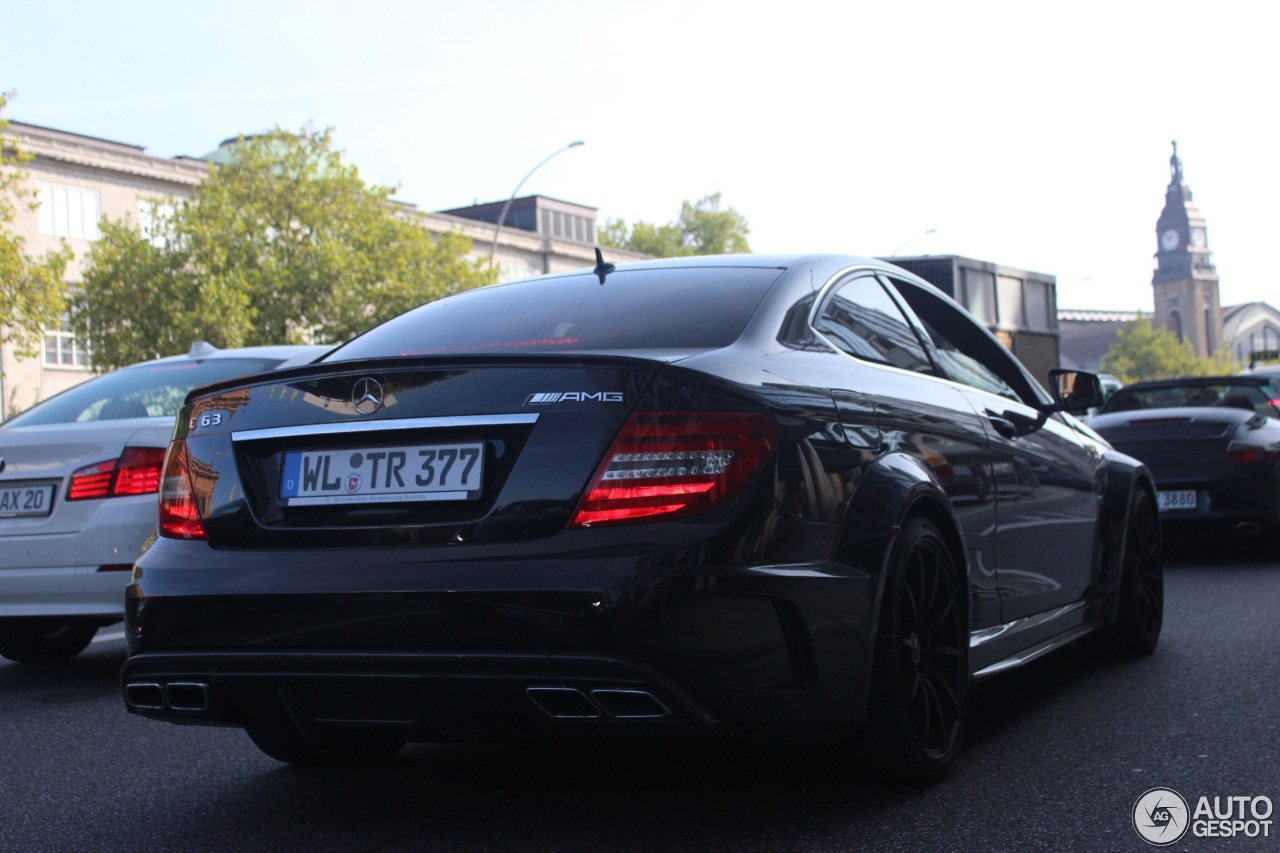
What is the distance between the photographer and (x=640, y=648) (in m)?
3.11

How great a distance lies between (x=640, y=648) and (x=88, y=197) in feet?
186

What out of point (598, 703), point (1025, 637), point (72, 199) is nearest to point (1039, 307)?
point (1025, 637)

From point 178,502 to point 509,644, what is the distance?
1.06 metres

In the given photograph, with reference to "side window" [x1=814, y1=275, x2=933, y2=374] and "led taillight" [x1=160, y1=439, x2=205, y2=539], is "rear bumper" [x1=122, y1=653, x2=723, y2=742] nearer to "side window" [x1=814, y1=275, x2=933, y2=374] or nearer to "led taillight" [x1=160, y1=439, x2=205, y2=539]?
"led taillight" [x1=160, y1=439, x2=205, y2=539]

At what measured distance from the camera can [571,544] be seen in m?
3.17

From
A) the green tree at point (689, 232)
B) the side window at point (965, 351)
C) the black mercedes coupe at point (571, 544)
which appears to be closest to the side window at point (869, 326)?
the black mercedes coupe at point (571, 544)

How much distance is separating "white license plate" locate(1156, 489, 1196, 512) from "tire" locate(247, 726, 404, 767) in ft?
24.0

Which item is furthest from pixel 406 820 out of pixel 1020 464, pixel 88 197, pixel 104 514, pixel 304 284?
pixel 88 197

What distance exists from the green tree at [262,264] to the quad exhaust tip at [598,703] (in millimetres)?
41550

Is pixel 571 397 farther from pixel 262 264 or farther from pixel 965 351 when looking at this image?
pixel 262 264

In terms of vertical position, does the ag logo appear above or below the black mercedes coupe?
below

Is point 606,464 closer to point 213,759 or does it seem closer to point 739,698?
point 739,698

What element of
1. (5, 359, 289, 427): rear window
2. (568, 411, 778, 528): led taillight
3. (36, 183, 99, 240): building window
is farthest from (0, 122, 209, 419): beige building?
(568, 411, 778, 528): led taillight

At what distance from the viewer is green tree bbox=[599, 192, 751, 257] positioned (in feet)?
355
